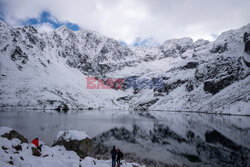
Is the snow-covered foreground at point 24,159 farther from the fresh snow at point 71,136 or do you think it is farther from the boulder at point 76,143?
the fresh snow at point 71,136

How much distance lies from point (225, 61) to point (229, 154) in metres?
186

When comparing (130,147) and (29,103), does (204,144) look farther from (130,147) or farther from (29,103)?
(29,103)

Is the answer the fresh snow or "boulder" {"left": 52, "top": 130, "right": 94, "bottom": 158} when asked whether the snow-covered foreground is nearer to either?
"boulder" {"left": 52, "top": 130, "right": 94, "bottom": 158}

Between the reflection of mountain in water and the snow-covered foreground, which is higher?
the snow-covered foreground

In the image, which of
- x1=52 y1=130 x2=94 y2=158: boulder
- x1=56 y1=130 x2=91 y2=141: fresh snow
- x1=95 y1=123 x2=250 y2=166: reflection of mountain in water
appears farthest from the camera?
x1=95 y1=123 x2=250 y2=166: reflection of mountain in water

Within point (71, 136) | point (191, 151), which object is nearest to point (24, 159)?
point (71, 136)

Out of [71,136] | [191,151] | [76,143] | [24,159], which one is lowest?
[191,151]

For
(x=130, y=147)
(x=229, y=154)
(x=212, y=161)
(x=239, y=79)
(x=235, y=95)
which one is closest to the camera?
(x=212, y=161)

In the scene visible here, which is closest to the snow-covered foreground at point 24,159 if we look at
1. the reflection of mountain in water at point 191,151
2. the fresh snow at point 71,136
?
the fresh snow at point 71,136

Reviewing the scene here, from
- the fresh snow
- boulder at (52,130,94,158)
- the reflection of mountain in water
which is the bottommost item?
the reflection of mountain in water

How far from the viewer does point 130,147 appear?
124 ft

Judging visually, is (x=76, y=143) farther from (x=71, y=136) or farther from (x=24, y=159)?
(x=24, y=159)

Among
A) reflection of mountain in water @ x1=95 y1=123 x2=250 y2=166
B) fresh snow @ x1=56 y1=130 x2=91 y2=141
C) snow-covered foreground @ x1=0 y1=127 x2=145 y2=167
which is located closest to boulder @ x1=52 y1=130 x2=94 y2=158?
fresh snow @ x1=56 y1=130 x2=91 y2=141

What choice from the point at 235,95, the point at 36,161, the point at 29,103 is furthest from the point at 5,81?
the point at 235,95
